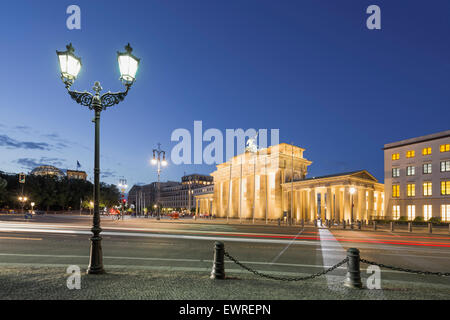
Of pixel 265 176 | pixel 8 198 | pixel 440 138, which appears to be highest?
pixel 440 138

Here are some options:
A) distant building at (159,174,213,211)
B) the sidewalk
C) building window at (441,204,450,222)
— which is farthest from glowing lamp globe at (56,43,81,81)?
distant building at (159,174,213,211)

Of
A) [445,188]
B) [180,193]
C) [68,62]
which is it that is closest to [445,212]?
[445,188]

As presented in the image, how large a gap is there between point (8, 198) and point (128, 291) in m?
103

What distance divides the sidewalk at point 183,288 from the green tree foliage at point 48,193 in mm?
93017

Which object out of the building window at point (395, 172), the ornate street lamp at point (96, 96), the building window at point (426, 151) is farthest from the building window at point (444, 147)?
the ornate street lamp at point (96, 96)

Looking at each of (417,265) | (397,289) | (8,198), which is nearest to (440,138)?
(417,265)

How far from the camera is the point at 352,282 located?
7250 millimetres

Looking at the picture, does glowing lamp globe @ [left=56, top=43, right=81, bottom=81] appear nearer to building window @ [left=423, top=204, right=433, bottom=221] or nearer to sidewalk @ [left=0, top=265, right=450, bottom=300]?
sidewalk @ [left=0, top=265, right=450, bottom=300]

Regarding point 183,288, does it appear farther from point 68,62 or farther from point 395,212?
point 395,212

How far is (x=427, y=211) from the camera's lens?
44.9m

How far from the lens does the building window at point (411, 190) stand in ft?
155

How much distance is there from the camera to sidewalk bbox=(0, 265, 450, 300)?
21.0 feet
